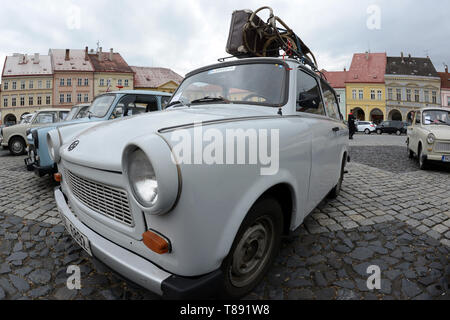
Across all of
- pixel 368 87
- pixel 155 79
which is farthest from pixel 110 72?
pixel 368 87

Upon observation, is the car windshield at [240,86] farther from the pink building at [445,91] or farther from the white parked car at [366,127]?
the pink building at [445,91]

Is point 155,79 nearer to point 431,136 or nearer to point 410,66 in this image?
point 410,66

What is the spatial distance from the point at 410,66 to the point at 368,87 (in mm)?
8673

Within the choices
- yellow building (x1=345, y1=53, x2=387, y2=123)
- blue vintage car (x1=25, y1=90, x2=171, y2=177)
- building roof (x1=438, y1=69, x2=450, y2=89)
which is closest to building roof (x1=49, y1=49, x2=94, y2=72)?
blue vintage car (x1=25, y1=90, x2=171, y2=177)

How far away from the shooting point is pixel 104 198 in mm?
1514

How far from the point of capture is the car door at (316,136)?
2.22 metres

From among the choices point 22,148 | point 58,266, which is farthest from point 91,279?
point 22,148

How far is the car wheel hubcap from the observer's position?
5.09 feet

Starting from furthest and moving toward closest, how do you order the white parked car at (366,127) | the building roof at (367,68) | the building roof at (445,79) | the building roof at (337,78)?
the building roof at (337,78) < the building roof at (445,79) < the building roof at (367,68) < the white parked car at (366,127)

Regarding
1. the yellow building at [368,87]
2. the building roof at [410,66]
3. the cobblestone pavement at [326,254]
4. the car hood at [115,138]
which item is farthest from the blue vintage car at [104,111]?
the building roof at [410,66]

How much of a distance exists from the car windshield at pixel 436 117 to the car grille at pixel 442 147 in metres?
1.03

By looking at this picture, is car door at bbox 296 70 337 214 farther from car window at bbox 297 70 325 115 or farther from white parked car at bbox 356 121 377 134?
white parked car at bbox 356 121 377 134

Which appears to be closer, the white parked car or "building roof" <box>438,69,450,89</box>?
the white parked car

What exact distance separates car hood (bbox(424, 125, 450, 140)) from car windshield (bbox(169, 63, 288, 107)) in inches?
229
